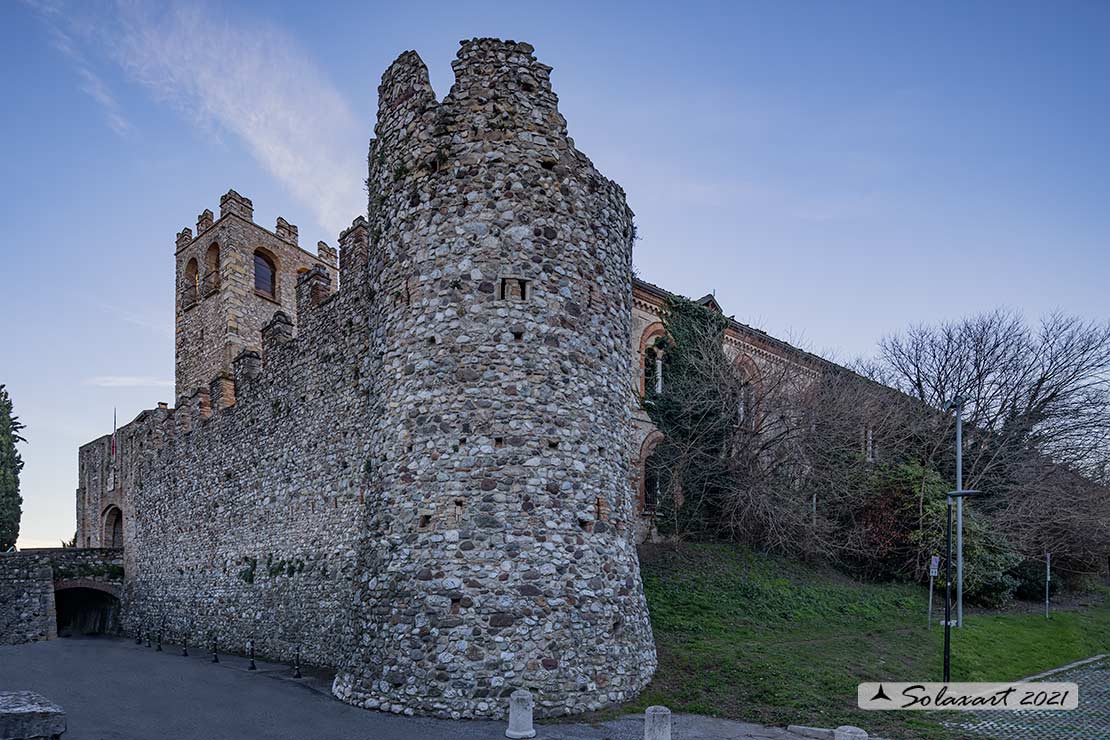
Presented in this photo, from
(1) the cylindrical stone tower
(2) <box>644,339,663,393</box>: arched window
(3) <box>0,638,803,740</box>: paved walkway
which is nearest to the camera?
(3) <box>0,638,803,740</box>: paved walkway

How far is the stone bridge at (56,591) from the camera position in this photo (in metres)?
22.4

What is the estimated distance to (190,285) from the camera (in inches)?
1305

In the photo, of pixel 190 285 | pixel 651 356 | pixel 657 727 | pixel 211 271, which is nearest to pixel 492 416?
pixel 657 727

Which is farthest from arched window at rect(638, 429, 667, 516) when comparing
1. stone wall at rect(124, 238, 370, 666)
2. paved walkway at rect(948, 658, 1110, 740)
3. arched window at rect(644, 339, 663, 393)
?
paved walkway at rect(948, 658, 1110, 740)

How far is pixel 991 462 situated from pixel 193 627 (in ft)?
76.6

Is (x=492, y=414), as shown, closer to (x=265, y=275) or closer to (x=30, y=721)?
(x=30, y=721)

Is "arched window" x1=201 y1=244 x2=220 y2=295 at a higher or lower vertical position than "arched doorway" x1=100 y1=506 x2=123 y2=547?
higher

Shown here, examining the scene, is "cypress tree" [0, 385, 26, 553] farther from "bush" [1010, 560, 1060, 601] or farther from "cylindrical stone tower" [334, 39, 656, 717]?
"bush" [1010, 560, 1060, 601]

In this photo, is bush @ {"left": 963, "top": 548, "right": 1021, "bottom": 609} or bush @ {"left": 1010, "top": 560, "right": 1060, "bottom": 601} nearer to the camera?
bush @ {"left": 963, "top": 548, "right": 1021, "bottom": 609}

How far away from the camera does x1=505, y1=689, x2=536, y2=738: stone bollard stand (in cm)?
819

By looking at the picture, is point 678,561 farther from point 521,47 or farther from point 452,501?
point 521,47

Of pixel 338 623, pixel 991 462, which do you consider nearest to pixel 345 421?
pixel 338 623

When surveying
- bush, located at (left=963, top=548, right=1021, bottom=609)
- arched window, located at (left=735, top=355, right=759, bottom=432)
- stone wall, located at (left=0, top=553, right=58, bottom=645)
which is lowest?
stone wall, located at (left=0, top=553, right=58, bottom=645)

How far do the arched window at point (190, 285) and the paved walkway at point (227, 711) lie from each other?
19.0m
